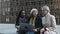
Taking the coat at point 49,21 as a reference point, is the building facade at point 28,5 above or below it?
above

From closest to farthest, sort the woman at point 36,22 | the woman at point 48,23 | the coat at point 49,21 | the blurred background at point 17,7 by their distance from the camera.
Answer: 1. the woman at point 48,23
2. the coat at point 49,21
3. the woman at point 36,22
4. the blurred background at point 17,7

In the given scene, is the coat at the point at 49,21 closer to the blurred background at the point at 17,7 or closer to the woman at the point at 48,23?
the woman at the point at 48,23

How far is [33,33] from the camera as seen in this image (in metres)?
6.81

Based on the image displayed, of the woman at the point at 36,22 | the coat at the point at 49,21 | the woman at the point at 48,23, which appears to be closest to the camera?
the woman at the point at 48,23

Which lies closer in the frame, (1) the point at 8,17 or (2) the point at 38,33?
(2) the point at 38,33

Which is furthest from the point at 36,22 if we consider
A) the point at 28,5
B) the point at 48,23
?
the point at 28,5

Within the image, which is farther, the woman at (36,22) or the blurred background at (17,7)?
the blurred background at (17,7)

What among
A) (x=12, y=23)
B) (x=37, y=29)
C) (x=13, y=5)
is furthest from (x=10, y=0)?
(x=37, y=29)

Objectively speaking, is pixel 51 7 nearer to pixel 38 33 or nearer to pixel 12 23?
pixel 12 23

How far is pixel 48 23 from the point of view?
642cm

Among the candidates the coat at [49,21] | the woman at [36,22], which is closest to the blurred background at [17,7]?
the woman at [36,22]

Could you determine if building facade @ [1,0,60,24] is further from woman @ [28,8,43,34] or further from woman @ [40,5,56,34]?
woman @ [40,5,56,34]

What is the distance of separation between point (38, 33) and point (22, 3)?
6.82 meters

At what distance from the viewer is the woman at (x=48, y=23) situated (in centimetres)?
619
